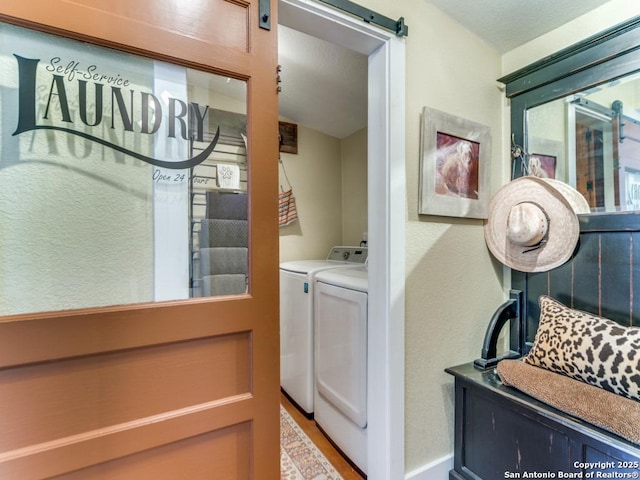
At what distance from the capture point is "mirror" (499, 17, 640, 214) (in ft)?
4.32

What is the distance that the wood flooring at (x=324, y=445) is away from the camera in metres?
1.62

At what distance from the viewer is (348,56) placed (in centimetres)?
188

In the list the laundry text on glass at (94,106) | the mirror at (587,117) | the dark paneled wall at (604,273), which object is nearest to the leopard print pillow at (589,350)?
the dark paneled wall at (604,273)

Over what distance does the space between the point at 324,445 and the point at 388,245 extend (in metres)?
1.36

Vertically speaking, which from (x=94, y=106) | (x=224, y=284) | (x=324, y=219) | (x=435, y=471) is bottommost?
(x=435, y=471)

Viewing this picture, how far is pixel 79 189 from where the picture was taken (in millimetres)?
818

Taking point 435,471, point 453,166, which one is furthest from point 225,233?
point 435,471

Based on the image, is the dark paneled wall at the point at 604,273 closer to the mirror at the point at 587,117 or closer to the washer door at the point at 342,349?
the mirror at the point at 587,117

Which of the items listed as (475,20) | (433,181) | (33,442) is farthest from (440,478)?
(475,20)

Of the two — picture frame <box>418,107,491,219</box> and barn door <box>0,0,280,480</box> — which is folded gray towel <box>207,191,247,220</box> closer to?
barn door <box>0,0,280,480</box>

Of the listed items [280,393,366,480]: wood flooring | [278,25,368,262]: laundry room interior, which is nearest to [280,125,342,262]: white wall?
[278,25,368,262]: laundry room interior

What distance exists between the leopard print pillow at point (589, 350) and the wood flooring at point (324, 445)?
3.57 feet

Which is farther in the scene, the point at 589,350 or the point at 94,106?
the point at 589,350

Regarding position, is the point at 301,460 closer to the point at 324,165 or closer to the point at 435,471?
the point at 435,471
